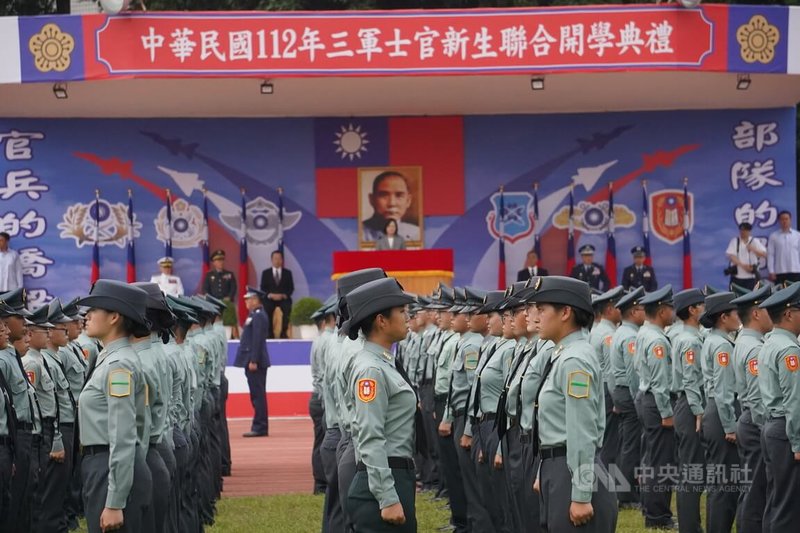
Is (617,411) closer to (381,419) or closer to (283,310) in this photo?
(381,419)

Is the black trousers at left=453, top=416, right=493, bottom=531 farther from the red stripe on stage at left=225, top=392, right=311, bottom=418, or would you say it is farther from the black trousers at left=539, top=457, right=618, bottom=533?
the red stripe on stage at left=225, top=392, right=311, bottom=418

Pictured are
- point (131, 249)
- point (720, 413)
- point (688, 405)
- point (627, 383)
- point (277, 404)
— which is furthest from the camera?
point (131, 249)

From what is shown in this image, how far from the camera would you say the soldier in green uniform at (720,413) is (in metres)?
9.39

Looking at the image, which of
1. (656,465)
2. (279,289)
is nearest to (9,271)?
(279,289)

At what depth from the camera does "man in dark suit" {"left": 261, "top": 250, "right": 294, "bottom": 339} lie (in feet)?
75.4

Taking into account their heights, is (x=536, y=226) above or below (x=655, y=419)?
above

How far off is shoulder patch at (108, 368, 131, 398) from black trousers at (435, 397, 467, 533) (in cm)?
523

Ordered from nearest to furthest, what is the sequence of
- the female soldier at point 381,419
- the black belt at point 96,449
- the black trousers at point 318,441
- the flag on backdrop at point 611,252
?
the female soldier at point 381,419
the black belt at point 96,449
the black trousers at point 318,441
the flag on backdrop at point 611,252

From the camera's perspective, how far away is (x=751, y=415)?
8922mm

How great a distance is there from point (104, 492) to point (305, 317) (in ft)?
48.1

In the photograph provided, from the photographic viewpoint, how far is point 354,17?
20.7 metres

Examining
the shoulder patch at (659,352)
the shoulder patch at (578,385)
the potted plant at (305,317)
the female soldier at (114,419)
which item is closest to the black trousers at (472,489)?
the shoulder patch at (659,352)

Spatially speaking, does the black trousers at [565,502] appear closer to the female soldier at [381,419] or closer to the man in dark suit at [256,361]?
the female soldier at [381,419]

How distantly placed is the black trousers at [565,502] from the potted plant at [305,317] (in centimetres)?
1451
